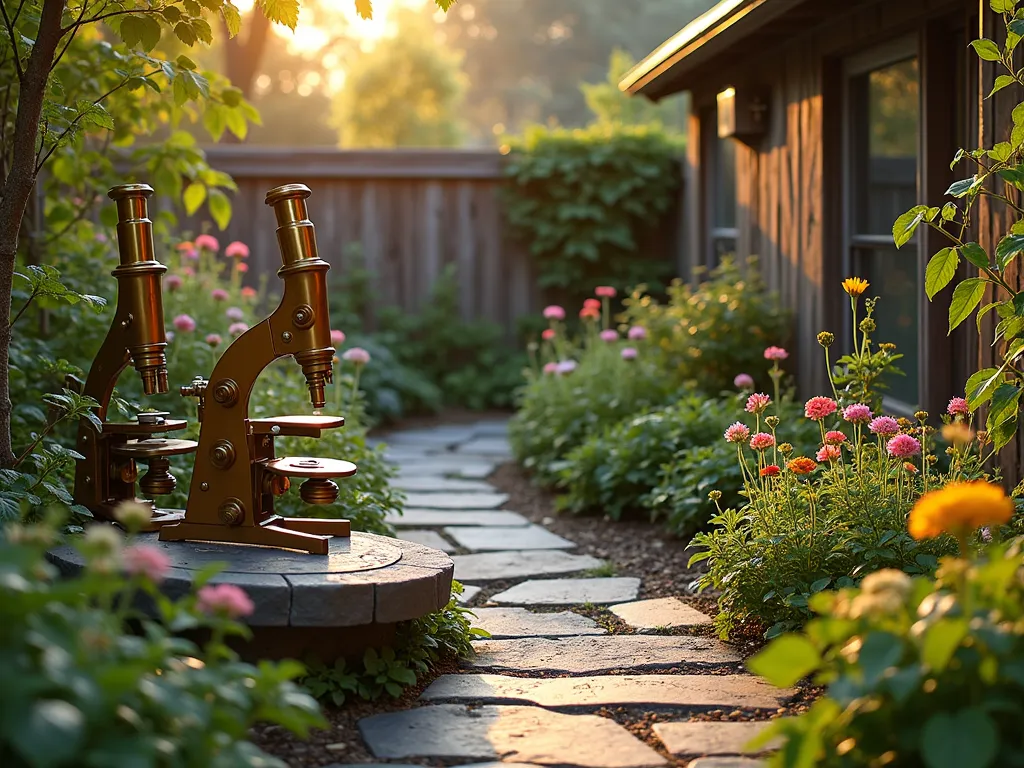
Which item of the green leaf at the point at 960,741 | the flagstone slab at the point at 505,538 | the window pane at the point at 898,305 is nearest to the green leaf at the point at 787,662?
the green leaf at the point at 960,741

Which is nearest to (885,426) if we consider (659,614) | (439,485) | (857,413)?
(857,413)

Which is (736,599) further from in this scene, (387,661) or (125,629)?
(125,629)

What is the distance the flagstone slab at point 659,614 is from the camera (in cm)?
359

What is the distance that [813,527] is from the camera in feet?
10.6

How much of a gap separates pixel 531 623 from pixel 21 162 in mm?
1989

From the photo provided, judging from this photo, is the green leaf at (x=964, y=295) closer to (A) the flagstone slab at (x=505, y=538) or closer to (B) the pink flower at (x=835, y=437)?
(B) the pink flower at (x=835, y=437)

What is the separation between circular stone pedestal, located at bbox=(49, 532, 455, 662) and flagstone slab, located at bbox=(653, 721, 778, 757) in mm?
682

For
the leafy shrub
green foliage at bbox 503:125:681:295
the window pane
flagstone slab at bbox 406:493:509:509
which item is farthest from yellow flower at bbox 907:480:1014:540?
green foliage at bbox 503:125:681:295

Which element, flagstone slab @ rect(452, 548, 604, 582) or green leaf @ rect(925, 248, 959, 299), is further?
flagstone slab @ rect(452, 548, 604, 582)

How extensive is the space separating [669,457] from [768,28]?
7.18ft

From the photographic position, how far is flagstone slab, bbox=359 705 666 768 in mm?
2422

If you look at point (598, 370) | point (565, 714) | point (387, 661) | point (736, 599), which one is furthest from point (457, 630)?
point (598, 370)

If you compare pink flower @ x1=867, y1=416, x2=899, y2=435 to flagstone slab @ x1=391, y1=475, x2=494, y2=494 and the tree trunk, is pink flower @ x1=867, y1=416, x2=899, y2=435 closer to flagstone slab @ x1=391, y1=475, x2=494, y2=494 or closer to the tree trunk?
the tree trunk

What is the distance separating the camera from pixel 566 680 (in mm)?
3006
